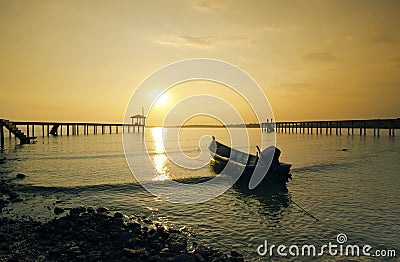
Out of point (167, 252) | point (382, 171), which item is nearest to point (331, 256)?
point (167, 252)

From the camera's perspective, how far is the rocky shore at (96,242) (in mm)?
7484

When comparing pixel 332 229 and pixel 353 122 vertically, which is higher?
pixel 353 122

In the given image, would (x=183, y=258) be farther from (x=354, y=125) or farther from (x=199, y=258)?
(x=354, y=125)

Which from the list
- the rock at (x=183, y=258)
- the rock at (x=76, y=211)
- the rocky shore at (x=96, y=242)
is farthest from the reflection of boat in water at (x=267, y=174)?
the rock at (x=183, y=258)

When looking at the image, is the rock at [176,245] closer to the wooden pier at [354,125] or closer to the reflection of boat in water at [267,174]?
the reflection of boat in water at [267,174]

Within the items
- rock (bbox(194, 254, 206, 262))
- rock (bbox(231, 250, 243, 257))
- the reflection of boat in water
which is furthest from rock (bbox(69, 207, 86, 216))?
the reflection of boat in water

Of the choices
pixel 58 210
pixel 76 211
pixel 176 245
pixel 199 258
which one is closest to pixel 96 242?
pixel 176 245

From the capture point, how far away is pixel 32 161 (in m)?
27.9

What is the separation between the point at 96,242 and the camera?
8.45 meters

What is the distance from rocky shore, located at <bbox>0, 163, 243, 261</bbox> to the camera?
295 inches

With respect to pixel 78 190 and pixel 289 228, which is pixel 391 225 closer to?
pixel 289 228

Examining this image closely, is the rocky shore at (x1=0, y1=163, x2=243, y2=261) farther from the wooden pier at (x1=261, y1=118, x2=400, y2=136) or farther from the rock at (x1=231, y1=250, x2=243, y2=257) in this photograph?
the wooden pier at (x1=261, y1=118, x2=400, y2=136)

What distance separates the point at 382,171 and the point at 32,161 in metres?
31.5

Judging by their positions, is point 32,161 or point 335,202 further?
point 32,161
